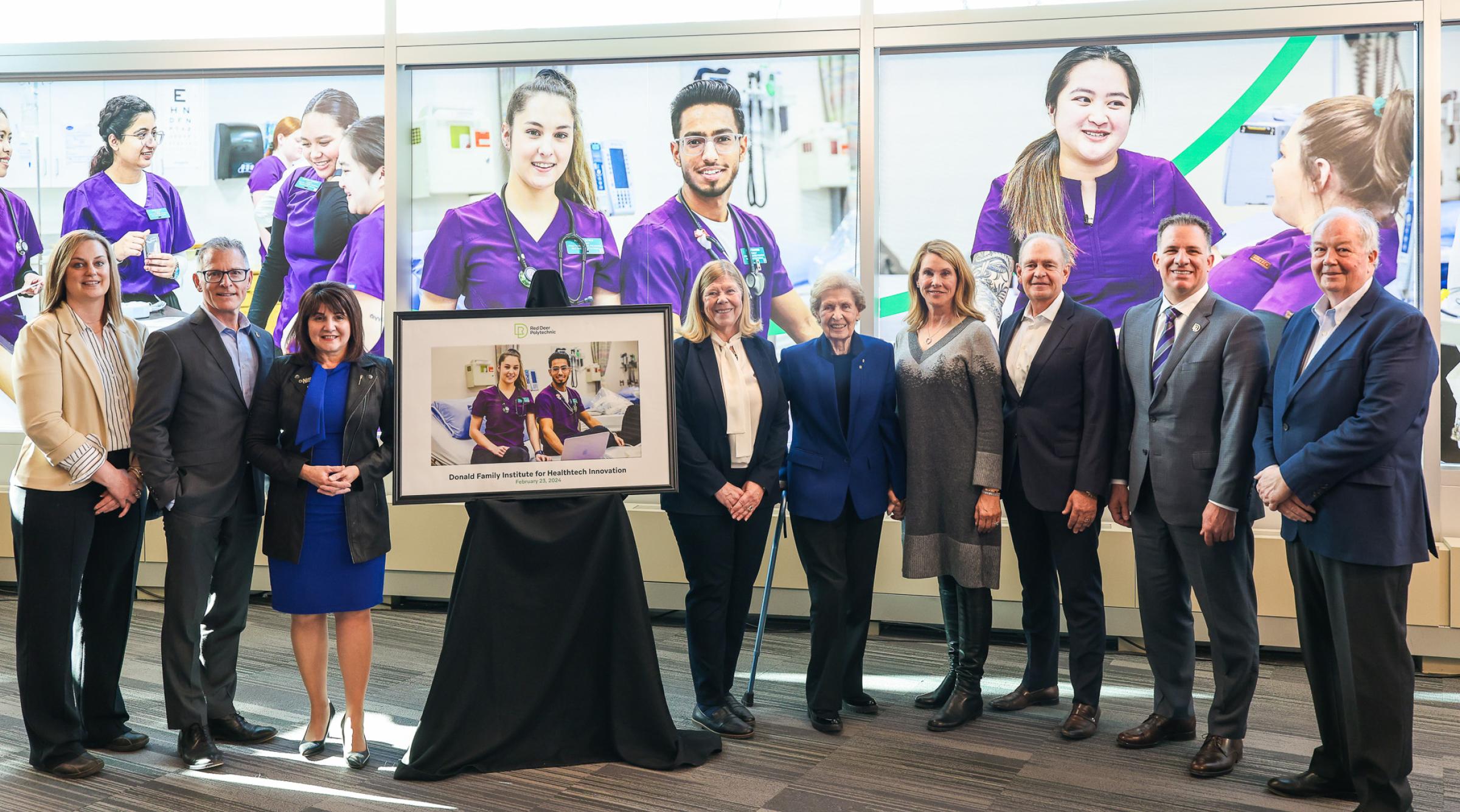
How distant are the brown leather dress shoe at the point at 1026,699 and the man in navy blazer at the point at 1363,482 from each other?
3.53ft

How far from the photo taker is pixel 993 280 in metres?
4.84

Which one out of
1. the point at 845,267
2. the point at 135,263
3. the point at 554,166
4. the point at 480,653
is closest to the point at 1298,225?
the point at 845,267

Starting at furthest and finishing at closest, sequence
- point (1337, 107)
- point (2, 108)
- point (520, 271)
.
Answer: point (2, 108) < point (520, 271) < point (1337, 107)

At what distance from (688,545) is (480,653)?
78 cm

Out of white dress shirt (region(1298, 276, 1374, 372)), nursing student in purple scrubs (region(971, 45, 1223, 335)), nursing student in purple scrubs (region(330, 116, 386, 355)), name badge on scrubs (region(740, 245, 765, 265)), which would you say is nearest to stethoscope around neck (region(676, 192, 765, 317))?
name badge on scrubs (region(740, 245, 765, 265))

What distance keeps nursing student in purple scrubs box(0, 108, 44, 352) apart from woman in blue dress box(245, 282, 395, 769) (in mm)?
3410

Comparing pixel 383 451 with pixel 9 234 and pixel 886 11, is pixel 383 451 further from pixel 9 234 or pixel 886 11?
pixel 9 234

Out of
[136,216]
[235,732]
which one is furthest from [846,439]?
[136,216]

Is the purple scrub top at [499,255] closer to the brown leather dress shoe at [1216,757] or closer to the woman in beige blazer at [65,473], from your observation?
the woman in beige blazer at [65,473]

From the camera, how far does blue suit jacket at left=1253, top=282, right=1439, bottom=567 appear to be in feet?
8.29

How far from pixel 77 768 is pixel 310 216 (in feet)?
10.4

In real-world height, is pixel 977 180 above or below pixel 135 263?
above

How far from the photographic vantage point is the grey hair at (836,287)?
345 centimetres

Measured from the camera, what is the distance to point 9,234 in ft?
18.0
